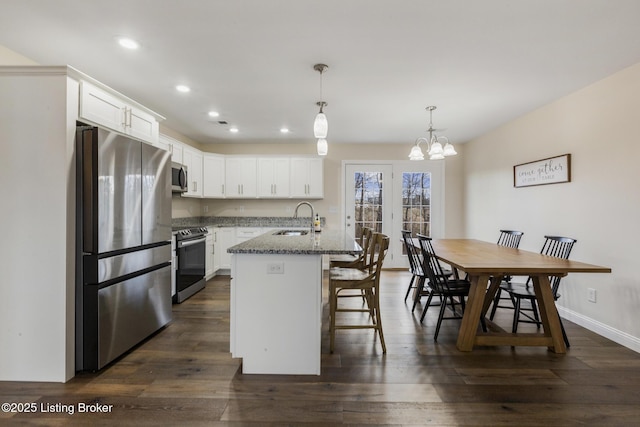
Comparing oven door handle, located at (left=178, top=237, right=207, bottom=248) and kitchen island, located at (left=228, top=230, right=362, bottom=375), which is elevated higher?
oven door handle, located at (left=178, top=237, right=207, bottom=248)

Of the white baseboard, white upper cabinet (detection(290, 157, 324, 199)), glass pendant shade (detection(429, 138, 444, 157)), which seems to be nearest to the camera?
the white baseboard

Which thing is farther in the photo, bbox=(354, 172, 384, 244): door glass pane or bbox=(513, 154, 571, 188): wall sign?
bbox=(354, 172, 384, 244): door glass pane

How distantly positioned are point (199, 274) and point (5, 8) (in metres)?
3.21

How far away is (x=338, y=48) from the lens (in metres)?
2.36

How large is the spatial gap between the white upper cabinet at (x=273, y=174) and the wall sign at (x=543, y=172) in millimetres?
3493

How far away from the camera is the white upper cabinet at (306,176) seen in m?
5.44

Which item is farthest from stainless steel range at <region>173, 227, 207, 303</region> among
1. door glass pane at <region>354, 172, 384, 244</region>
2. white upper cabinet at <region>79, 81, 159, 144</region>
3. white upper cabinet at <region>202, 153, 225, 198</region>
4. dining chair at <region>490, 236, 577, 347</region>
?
dining chair at <region>490, 236, 577, 347</region>

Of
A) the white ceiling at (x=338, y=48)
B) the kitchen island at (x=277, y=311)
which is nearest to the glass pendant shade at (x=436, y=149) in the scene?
the white ceiling at (x=338, y=48)

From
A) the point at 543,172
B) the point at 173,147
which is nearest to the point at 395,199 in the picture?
the point at 543,172

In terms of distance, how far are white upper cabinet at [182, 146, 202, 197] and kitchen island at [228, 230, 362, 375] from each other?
2.92 meters

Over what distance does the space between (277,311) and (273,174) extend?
11.9ft

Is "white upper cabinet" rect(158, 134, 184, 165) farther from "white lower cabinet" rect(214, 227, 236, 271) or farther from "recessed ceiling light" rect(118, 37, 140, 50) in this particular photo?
"recessed ceiling light" rect(118, 37, 140, 50)

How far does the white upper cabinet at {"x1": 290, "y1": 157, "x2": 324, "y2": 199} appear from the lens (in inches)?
214

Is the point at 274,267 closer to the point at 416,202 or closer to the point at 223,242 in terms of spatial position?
the point at 223,242
